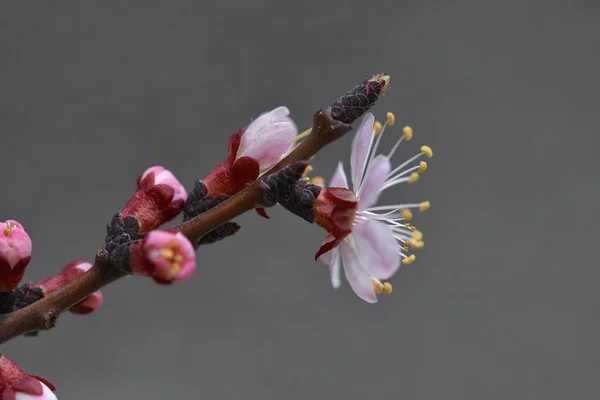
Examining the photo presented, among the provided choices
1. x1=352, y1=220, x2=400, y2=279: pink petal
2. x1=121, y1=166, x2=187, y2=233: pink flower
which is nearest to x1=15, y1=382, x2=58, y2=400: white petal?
x1=121, y1=166, x2=187, y2=233: pink flower

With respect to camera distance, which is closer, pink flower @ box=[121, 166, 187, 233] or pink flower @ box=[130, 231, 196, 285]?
pink flower @ box=[130, 231, 196, 285]

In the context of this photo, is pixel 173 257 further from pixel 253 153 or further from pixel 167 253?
pixel 253 153

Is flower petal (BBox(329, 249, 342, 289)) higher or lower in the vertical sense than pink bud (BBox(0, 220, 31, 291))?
lower

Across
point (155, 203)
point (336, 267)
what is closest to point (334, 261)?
point (336, 267)

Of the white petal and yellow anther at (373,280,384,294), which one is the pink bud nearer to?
the white petal

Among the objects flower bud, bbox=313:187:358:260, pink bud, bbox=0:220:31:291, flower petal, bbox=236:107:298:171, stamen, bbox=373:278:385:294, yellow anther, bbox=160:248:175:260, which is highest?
flower petal, bbox=236:107:298:171

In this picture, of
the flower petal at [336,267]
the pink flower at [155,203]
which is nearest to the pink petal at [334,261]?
the flower petal at [336,267]
